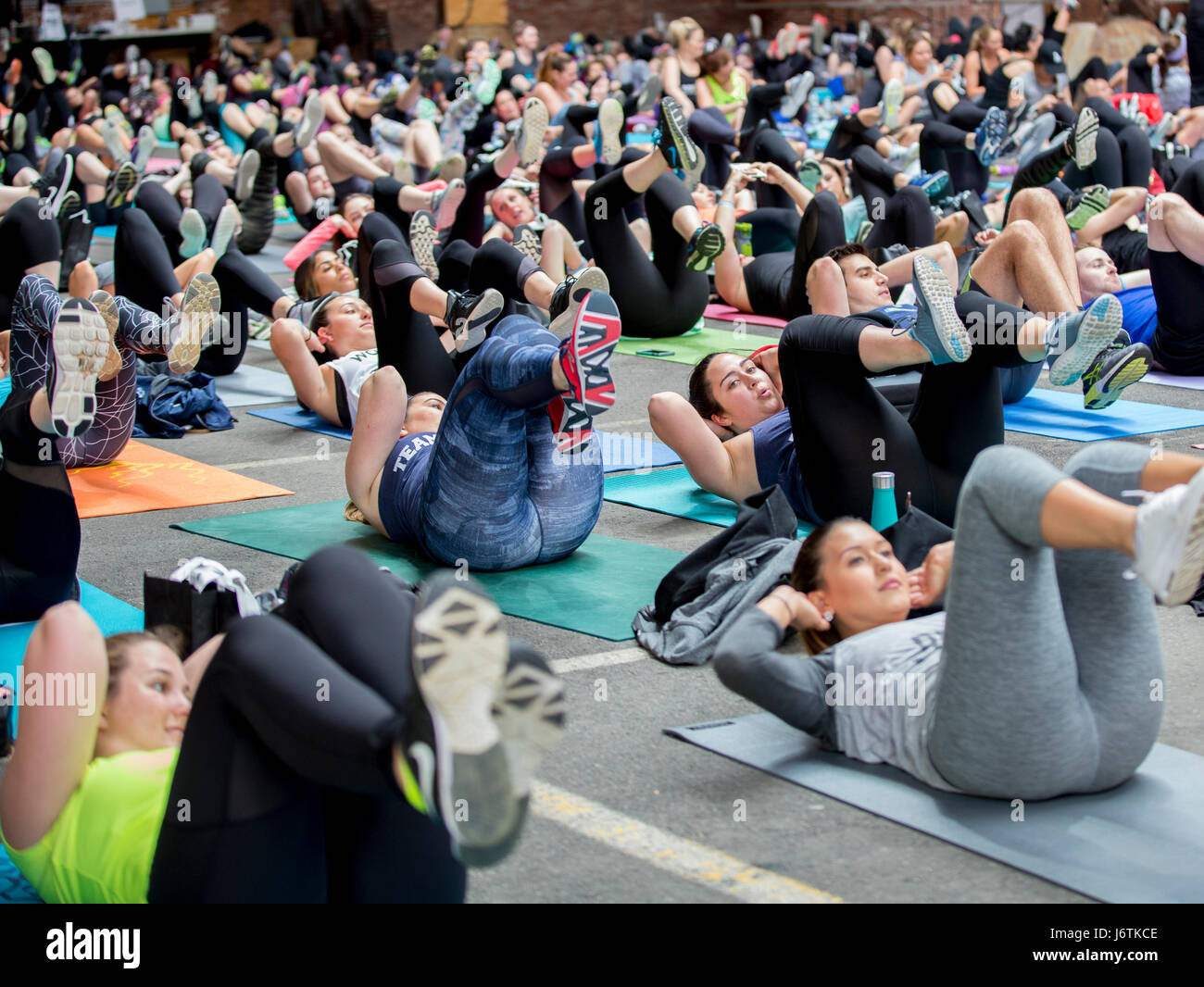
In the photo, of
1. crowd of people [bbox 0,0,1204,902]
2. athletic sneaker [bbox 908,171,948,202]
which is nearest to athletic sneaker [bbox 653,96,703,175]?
crowd of people [bbox 0,0,1204,902]

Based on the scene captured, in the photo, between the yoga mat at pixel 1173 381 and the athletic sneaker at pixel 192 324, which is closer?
the athletic sneaker at pixel 192 324

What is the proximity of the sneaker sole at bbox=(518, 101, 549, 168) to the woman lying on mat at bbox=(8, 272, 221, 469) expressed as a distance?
10.1ft

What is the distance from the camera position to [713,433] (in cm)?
453

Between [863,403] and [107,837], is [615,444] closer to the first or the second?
[863,403]

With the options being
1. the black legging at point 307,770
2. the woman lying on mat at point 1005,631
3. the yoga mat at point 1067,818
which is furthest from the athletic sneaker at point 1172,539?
the black legging at point 307,770

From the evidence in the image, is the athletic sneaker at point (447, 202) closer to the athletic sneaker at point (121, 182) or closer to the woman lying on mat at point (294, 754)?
the athletic sneaker at point (121, 182)

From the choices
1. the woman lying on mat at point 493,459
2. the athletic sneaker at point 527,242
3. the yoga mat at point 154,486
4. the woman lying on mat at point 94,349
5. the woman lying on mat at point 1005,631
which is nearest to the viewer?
the woman lying on mat at point 1005,631

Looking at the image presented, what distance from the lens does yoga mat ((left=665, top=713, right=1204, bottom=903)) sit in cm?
231

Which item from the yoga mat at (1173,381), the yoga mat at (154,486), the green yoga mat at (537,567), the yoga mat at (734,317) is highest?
the yoga mat at (1173,381)

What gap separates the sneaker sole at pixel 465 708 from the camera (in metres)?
1.75

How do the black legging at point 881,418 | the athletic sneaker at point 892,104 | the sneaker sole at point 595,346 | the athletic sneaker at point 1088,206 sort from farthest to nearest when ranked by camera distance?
the athletic sneaker at point 892,104, the athletic sneaker at point 1088,206, the black legging at point 881,418, the sneaker sole at point 595,346

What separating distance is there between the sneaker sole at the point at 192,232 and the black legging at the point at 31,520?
3905 millimetres

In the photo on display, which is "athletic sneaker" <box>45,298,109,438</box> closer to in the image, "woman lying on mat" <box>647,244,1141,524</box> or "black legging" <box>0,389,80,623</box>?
"black legging" <box>0,389,80,623</box>

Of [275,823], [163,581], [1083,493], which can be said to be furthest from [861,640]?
[163,581]
